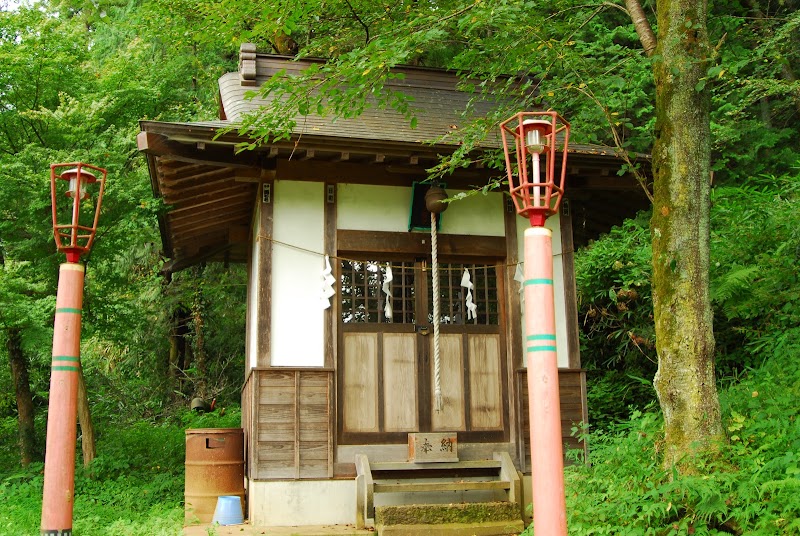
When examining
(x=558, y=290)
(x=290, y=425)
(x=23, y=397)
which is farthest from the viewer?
(x=23, y=397)

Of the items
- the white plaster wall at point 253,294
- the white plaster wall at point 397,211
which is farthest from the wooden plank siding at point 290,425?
the white plaster wall at point 397,211

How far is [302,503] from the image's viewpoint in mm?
8047

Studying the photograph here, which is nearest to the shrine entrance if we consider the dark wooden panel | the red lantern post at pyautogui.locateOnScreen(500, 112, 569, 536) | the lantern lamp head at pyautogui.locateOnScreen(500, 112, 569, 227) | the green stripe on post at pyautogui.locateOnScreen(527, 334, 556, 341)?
the dark wooden panel

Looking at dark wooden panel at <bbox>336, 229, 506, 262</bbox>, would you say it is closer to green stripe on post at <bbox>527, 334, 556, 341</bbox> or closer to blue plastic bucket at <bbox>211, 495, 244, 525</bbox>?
blue plastic bucket at <bbox>211, 495, 244, 525</bbox>

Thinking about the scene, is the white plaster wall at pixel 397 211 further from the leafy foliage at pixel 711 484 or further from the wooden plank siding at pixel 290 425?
the leafy foliage at pixel 711 484

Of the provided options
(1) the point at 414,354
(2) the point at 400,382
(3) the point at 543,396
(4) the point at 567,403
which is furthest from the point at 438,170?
(3) the point at 543,396

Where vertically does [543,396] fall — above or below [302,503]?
above

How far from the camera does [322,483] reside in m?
8.14

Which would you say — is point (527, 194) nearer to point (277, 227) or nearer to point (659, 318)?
point (659, 318)

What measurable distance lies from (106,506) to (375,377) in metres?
4.12

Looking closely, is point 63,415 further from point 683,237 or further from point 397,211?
point 683,237

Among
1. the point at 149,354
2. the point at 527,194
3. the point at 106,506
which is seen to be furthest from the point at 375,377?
the point at 149,354

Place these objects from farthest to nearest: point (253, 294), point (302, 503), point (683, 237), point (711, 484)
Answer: point (253, 294)
point (302, 503)
point (683, 237)
point (711, 484)

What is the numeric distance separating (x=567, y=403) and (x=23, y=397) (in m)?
8.77
